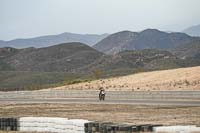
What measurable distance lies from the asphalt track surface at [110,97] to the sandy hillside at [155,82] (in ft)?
53.9

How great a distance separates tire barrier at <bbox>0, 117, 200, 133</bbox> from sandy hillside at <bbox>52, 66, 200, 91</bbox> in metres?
46.8

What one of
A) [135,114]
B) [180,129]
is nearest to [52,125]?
[180,129]

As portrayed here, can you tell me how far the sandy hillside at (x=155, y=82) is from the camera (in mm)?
72000

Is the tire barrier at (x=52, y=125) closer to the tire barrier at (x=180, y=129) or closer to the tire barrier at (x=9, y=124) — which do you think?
the tire barrier at (x=9, y=124)

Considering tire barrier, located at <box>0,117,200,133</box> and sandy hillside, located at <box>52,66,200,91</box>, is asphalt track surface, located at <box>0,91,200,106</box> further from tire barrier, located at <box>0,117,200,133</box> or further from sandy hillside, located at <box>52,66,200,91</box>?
tire barrier, located at <box>0,117,200,133</box>

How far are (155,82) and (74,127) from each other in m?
58.1

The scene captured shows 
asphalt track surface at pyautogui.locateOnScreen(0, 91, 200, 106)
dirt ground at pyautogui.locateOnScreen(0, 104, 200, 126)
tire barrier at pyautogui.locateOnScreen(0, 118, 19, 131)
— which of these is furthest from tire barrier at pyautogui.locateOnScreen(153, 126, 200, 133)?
asphalt track surface at pyautogui.locateOnScreen(0, 91, 200, 106)

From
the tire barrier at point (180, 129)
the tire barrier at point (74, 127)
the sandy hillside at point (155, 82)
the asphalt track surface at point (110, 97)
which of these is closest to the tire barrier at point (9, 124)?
the tire barrier at point (74, 127)

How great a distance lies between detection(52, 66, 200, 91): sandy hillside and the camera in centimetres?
7200

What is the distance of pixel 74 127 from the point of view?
20.8m

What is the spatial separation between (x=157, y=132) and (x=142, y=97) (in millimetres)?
32185

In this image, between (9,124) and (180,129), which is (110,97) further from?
(180,129)

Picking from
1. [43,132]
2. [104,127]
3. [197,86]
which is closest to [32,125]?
[43,132]

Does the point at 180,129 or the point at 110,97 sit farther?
the point at 110,97
